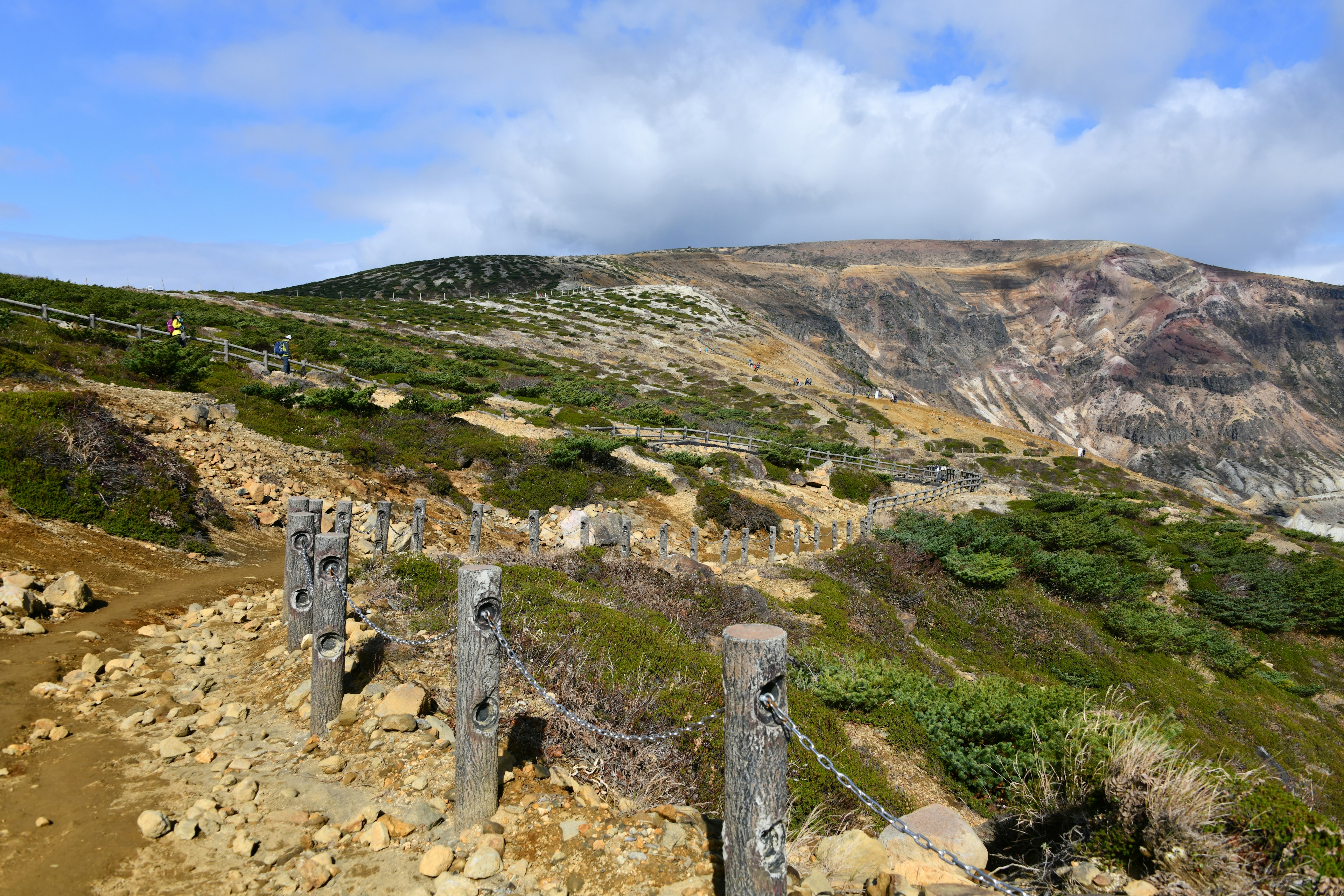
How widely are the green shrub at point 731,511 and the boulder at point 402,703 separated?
15.6m

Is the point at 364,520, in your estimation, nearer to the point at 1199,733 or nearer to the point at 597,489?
the point at 597,489

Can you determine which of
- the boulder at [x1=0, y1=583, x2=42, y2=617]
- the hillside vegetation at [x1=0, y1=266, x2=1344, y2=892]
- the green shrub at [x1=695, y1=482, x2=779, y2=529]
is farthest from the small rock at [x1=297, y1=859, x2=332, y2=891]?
the green shrub at [x1=695, y1=482, x2=779, y2=529]

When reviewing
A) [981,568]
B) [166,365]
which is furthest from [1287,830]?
[166,365]

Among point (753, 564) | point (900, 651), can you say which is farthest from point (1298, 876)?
point (753, 564)

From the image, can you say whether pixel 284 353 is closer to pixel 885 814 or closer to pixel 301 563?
pixel 301 563

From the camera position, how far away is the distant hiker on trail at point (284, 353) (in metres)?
24.1

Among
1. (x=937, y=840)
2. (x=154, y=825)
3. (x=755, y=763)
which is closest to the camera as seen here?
(x=755, y=763)

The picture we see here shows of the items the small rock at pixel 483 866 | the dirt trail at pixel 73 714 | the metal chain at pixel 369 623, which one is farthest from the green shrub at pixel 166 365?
the small rock at pixel 483 866

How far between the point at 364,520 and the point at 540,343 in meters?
46.2

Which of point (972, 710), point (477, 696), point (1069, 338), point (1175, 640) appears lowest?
point (1175, 640)

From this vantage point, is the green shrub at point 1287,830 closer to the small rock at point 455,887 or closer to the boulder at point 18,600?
the small rock at point 455,887

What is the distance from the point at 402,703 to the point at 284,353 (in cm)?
2350

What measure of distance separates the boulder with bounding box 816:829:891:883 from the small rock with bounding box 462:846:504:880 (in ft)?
6.37

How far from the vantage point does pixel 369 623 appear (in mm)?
5207
